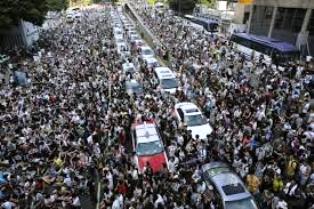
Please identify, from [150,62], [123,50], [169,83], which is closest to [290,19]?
[150,62]

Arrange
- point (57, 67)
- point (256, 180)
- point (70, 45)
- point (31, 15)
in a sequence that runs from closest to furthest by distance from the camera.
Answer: point (256, 180) → point (57, 67) → point (31, 15) → point (70, 45)

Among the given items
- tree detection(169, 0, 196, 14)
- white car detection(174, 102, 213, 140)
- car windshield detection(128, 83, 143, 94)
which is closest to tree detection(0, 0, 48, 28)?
car windshield detection(128, 83, 143, 94)

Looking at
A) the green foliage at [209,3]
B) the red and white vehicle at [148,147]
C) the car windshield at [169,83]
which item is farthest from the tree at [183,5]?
the red and white vehicle at [148,147]

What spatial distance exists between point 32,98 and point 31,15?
56.9 feet

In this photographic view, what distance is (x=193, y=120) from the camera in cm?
1681

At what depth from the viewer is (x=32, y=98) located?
20281mm

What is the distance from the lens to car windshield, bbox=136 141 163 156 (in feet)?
47.1

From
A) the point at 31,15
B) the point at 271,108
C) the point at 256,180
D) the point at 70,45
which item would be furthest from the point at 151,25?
the point at 256,180

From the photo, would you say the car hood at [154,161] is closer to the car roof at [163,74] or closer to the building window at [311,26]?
the car roof at [163,74]

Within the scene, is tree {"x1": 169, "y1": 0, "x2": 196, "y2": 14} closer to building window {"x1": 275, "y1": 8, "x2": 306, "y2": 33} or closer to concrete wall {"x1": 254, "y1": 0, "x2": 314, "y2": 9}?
concrete wall {"x1": 254, "y1": 0, "x2": 314, "y2": 9}

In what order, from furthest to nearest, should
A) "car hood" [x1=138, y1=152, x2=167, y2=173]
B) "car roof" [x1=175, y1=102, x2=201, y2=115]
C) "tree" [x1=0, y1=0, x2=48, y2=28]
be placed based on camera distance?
"tree" [x1=0, y1=0, x2=48, y2=28]
"car roof" [x1=175, y1=102, x2=201, y2=115]
"car hood" [x1=138, y1=152, x2=167, y2=173]

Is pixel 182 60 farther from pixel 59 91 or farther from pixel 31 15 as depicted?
pixel 31 15

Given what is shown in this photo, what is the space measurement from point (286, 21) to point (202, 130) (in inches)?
963

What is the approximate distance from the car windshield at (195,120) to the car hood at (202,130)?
0.25 m
